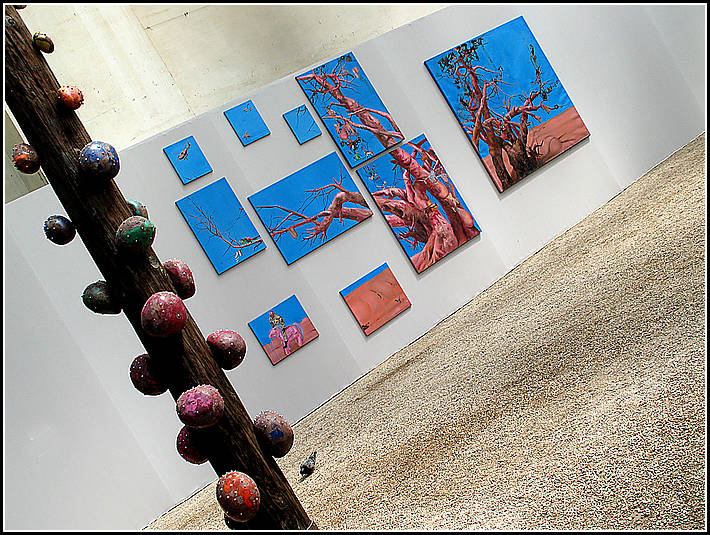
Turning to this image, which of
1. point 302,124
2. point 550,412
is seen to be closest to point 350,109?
point 302,124

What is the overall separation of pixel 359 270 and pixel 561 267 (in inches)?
50.0

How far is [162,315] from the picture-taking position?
3.29 feet

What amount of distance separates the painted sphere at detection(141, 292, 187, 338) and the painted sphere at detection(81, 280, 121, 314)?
112 mm

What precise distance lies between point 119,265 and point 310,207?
3042 mm

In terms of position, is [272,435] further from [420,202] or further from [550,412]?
[420,202]

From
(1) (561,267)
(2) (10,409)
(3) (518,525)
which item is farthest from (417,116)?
(3) (518,525)

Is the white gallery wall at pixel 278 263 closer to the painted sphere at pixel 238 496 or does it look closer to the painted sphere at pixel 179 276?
the painted sphere at pixel 179 276

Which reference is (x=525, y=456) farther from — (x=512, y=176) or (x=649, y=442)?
(x=512, y=176)

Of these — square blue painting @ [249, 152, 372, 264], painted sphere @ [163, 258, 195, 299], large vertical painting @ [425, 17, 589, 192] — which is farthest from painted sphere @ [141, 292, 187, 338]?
large vertical painting @ [425, 17, 589, 192]

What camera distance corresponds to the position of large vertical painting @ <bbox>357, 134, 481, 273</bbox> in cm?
429

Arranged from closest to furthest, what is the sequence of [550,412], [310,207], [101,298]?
[101,298] < [550,412] < [310,207]

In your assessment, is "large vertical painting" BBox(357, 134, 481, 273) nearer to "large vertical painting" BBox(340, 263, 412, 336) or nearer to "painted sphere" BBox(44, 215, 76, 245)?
"large vertical painting" BBox(340, 263, 412, 336)

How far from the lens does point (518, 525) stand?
1457 mm

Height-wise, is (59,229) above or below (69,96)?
below
